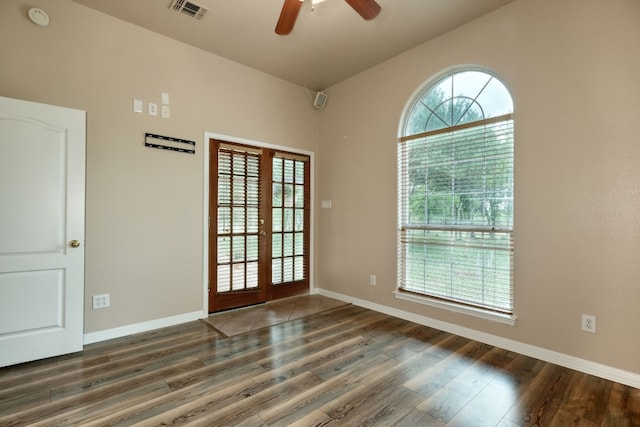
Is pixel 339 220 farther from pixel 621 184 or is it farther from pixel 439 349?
pixel 621 184

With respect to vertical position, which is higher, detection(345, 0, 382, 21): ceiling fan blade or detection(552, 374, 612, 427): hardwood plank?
detection(345, 0, 382, 21): ceiling fan blade

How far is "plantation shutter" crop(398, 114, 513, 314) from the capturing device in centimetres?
286

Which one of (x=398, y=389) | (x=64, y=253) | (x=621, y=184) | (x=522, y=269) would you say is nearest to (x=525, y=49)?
(x=621, y=184)

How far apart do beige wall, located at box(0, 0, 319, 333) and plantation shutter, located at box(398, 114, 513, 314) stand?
7.64 feet

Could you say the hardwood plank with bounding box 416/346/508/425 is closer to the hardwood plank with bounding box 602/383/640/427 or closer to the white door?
the hardwood plank with bounding box 602/383/640/427

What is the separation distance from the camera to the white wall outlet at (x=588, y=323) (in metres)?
2.35

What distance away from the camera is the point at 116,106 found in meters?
3.03

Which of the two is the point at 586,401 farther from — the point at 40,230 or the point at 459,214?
the point at 40,230

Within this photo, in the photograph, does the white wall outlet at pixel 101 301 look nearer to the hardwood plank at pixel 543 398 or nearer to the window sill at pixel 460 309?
the window sill at pixel 460 309

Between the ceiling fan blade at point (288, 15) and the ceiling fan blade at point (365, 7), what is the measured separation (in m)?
0.38

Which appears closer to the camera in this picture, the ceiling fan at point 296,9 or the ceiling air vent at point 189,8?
the ceiling fan at point 296,9

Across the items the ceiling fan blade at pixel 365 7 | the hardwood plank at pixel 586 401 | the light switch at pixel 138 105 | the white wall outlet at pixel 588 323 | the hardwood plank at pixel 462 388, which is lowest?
the hardwood plank at pixel 586 401

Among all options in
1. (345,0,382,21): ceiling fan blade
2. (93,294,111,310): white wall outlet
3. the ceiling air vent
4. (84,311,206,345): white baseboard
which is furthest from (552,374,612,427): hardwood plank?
the ceiling air vent

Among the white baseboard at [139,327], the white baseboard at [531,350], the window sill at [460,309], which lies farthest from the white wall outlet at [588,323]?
the white baseboard at [139,327]
